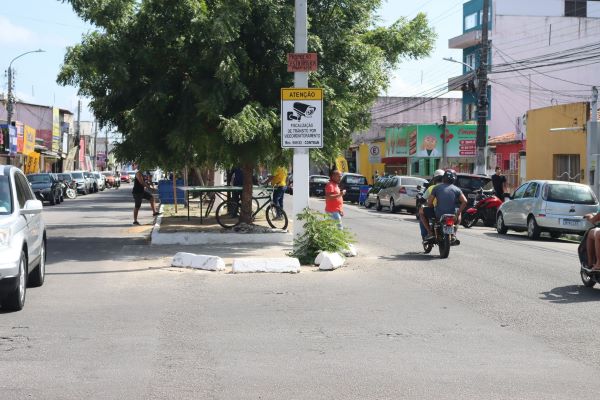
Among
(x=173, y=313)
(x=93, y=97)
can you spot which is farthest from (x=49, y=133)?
(x=173, y=313)

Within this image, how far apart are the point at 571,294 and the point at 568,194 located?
428 inches

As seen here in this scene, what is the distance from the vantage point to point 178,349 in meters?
7.63

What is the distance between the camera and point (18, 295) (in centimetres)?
944

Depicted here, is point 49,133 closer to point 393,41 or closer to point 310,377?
point 393,41

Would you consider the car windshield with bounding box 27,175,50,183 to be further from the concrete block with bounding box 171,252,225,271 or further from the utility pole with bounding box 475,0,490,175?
the concrete block with bounding box 171,252,225,271

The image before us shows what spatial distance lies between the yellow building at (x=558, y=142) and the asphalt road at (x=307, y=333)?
19.2 metres

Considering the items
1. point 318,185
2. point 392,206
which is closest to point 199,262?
point 392,206

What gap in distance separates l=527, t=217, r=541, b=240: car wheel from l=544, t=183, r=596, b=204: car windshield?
782 millimetres

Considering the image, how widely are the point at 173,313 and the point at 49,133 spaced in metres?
75.4

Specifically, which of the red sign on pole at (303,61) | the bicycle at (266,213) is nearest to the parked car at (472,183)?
the bicycle at (266,213)

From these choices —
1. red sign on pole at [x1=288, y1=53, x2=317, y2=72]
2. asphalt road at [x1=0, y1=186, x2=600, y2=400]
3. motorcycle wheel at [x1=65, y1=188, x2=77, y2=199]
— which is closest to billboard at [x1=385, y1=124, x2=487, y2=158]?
motorcycle wheel at [x1=65, y1=188, x2=77, y2=199]

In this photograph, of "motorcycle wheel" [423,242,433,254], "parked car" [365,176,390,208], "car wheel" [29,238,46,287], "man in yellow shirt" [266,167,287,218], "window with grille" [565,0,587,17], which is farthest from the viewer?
"window with grille" [565,0,587,17]

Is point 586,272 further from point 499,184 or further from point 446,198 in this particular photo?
point 499,184

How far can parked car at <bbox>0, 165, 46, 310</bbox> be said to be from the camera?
9.15 meters
